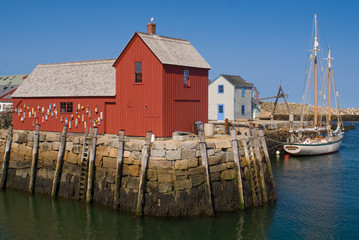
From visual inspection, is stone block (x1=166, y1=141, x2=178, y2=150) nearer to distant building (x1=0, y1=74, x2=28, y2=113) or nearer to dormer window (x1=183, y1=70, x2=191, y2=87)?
dormer window (x1=183, y1=70, x2=191, y2=87)

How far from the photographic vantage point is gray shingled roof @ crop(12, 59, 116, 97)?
27.8 meters

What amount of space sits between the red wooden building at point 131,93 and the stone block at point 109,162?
14.4 feet

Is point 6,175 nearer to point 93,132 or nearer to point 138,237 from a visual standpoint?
point 93,132

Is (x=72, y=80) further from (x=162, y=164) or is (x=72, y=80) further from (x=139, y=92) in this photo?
(x=162, y=164)

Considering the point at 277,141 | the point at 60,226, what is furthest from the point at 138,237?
the point at 277,141

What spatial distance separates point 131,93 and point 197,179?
343 inches

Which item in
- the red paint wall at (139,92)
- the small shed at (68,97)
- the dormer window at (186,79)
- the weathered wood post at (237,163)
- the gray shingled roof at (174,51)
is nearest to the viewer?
the weathered wood post at (237,163)

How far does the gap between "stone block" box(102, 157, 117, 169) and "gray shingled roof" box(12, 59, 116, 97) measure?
25.1 feet

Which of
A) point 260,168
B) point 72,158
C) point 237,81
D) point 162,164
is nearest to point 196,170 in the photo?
point 162,164

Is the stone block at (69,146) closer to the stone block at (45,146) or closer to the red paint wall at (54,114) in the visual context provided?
the stone block at (45,146)

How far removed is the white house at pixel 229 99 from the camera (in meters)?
48.2

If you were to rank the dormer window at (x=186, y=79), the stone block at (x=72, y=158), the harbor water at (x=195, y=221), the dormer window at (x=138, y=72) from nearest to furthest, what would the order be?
the harbor water at (x=195, y=221) < the stone block at (x=72, y=158) < the dormer window at (x=138, y=72) < the dormer window at (x=186, y=79)

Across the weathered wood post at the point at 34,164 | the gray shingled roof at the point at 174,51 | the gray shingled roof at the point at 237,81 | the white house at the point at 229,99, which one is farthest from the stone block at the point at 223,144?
the gray shingled roof at the point at 237,81

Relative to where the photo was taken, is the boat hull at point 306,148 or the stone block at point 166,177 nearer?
the stone block at point 166,177
